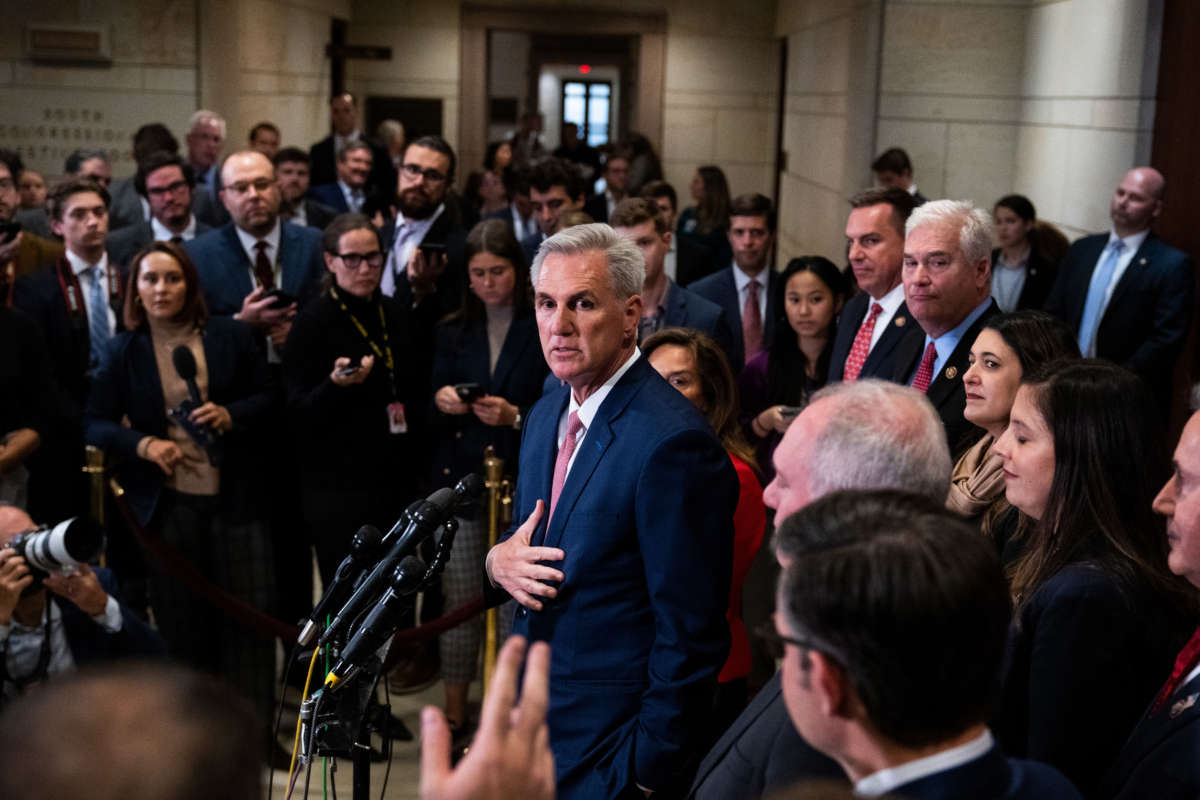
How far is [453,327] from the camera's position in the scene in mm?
4617

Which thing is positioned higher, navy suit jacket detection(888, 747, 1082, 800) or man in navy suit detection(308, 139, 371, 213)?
man in navy suit detection(308, 139, 371, 213)

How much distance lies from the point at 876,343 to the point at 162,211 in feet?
11.5

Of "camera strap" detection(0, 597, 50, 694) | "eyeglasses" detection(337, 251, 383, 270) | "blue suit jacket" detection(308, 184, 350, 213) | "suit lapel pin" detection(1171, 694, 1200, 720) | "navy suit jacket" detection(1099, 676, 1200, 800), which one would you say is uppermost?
"blue suit jacket" detection(308, 184, 350, 213)

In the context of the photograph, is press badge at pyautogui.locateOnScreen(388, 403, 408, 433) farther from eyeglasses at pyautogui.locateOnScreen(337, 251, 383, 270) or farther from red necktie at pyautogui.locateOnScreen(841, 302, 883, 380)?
red necktie at pyautogui.locateOnScreen(841, 302, 883, 380)

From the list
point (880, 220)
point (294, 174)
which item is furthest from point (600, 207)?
point (880, 220)

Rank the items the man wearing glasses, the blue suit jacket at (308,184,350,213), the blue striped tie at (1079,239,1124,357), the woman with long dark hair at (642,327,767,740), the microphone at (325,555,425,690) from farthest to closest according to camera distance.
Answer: the blue suit jacket at (308,184,350,213) < the blue striped tie at (1079,239,1124,357) < the man wearing glasses < the woman with long dark hair at (642,327,767,740) < the microphone at (325,555,425,690)

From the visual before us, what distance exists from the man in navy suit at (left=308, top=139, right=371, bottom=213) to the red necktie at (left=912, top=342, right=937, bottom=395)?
202 inches

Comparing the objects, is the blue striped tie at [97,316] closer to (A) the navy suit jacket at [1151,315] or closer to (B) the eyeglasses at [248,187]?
(B) the eyeglasses at [248,187]

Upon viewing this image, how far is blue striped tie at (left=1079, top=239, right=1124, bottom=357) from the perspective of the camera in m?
6.17

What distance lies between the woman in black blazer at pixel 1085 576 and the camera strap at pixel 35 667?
7.39 feet

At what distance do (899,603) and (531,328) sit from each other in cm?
324

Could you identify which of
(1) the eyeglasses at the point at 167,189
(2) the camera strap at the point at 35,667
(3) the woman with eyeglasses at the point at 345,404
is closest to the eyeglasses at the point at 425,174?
(1) the eyeglasses at the point at 167,189

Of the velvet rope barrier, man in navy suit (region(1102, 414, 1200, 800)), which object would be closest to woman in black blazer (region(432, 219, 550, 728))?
the velvet rope barrier

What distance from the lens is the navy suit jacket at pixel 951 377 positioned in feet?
11.0
